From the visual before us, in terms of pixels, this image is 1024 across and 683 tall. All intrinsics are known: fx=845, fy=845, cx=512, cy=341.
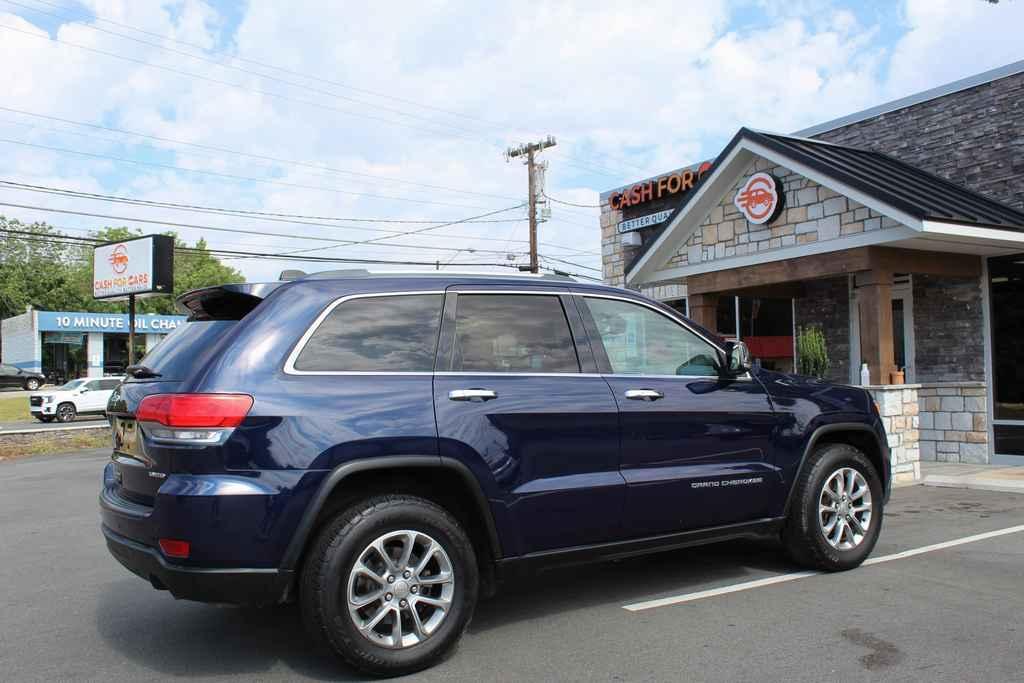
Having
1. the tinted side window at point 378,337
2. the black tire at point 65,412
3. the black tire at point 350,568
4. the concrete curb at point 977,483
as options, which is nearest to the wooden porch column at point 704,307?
the concrete curb at point 977,483

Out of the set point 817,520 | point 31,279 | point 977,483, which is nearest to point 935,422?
point 977,483

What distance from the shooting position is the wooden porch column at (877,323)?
33.2 ft

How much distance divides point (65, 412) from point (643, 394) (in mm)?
28403

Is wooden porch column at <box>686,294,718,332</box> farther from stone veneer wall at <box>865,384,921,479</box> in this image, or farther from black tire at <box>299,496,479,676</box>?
black tire at <box>299,496,479,676</box>

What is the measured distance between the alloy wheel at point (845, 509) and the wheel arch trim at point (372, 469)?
→ 2503 mm

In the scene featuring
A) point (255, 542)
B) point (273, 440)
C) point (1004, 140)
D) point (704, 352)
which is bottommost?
point (255, 542)

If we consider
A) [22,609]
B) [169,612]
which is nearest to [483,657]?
[169,612]

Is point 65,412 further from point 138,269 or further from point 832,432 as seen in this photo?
point 832,432

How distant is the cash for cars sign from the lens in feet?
84.1

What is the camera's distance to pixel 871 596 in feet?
16.8

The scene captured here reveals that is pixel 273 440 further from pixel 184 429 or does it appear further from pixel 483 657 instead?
pixel 483 657

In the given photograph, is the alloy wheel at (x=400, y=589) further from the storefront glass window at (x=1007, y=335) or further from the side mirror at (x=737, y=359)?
the storefront glass window at (x=1007, y=335)

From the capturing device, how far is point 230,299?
431 cm

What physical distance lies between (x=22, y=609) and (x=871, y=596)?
5284 mm
